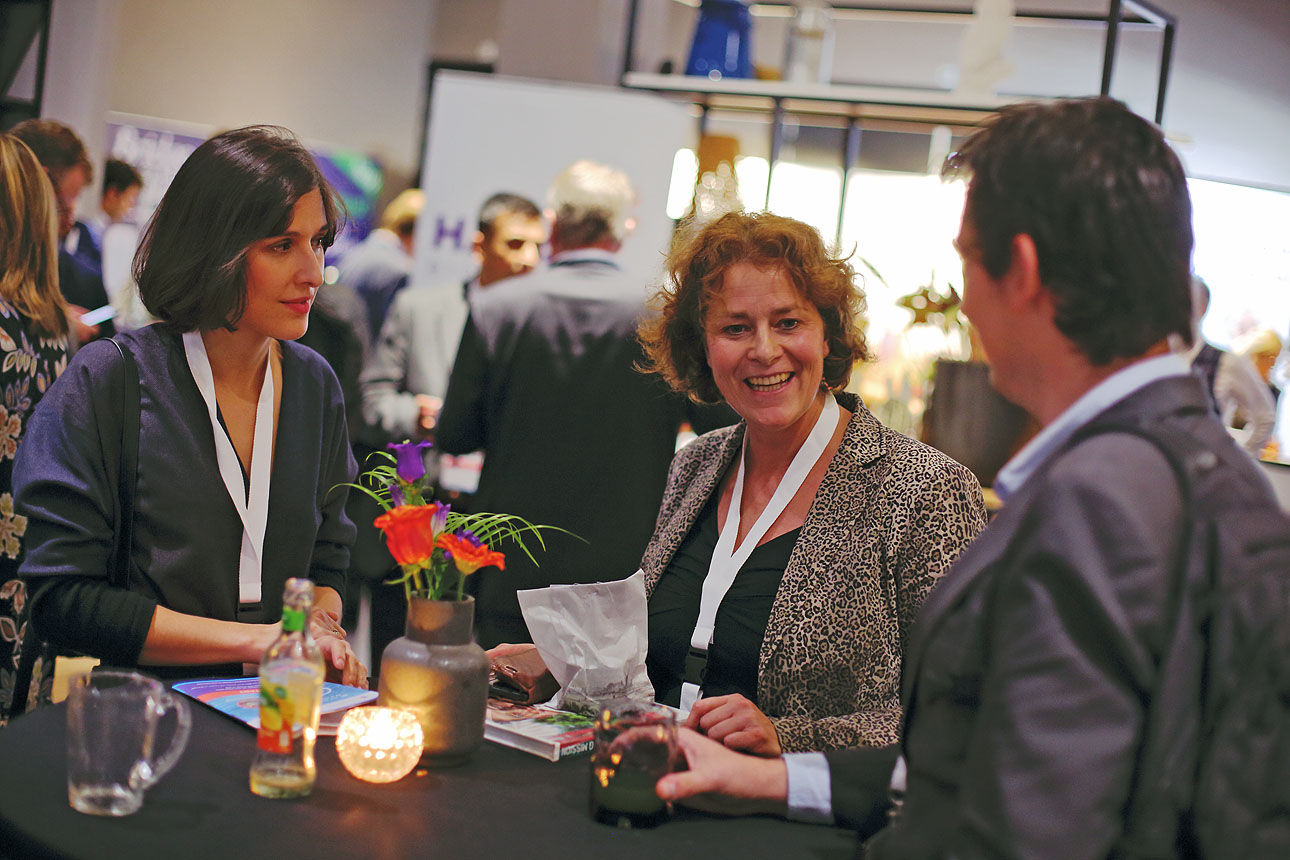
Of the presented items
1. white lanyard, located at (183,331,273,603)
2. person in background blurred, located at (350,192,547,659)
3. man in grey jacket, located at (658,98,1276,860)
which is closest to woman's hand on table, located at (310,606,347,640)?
white lanyard, located at (183,331,273,603)

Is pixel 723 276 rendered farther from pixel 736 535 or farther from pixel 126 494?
pixel 126 494

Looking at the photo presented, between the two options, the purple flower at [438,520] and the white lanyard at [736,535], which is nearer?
the purple flower at [438,520]

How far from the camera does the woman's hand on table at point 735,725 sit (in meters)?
1.47

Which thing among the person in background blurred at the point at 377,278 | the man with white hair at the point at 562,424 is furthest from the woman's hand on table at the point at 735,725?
the person in background blurred at the point at 377,278

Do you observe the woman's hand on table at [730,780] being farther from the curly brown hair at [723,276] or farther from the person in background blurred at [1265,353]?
the person in background blurred at [1265,353]

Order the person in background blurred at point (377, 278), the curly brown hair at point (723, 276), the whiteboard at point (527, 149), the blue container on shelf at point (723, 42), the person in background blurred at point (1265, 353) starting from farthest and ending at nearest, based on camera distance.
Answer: the person in background blurred at point (1265, 353)
the person in background blurred at point (377, 278)
the blue container on shelf at point (723, 42)
the whiteboard at point (527, 149)
the curly brown hair at point (723, 276)

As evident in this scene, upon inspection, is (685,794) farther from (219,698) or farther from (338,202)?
(338,202)

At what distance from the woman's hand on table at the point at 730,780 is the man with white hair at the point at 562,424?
1656 millimetres

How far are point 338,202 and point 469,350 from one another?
3.60 ft

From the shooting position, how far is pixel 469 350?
309cm

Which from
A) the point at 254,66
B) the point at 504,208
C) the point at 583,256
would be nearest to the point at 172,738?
the point at 583,256

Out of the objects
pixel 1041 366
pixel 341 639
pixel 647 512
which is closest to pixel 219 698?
pixel 341 639

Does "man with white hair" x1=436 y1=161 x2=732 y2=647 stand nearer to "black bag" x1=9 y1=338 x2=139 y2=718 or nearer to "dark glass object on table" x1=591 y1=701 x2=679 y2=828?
"black bag" x1=9 y1=338 x2=139 y2=718

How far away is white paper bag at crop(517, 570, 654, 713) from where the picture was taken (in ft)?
5.26
